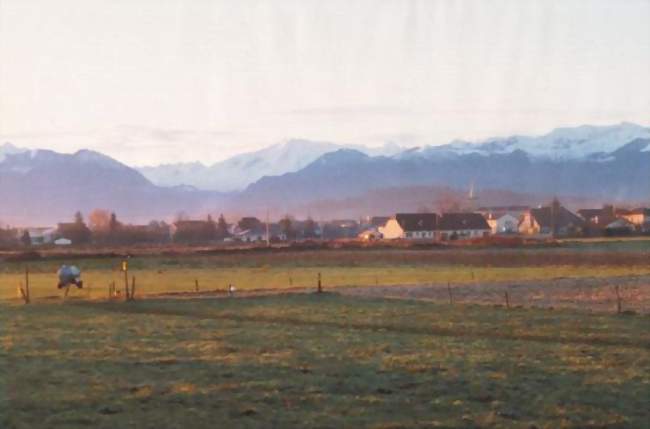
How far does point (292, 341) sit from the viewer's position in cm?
2336

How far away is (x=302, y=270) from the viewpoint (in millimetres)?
62688

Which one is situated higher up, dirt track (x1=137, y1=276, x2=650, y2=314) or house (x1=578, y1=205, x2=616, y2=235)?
house (x1=578, y1=205, x2=616, y2=235)

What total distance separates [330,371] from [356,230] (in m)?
144

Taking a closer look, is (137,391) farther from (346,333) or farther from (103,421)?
(346,333)

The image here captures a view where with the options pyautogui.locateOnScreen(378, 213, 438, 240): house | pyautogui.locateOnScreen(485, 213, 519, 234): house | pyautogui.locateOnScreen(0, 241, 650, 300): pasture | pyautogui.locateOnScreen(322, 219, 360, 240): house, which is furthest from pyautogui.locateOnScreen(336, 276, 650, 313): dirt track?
pyautogui.locateOnScreen(322, 219, 360, 240): house

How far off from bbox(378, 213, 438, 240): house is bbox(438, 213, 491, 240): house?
110cm

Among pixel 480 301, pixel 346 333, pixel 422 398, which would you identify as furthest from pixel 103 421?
pixel 480 301

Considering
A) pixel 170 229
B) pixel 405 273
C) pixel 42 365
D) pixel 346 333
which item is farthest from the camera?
pixel 170 229

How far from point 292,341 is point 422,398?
26.6ft

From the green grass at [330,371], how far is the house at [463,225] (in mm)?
92675

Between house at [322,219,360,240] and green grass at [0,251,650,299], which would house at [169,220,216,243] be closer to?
house at [322,219,360,240]

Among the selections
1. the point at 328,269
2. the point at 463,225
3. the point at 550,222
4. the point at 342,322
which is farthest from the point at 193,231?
the point at 342,322

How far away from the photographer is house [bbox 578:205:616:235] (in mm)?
104925

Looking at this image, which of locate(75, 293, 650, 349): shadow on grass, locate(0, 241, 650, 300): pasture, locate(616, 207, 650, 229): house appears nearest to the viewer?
locate(75, 293, 650, 349): shadow on grass
